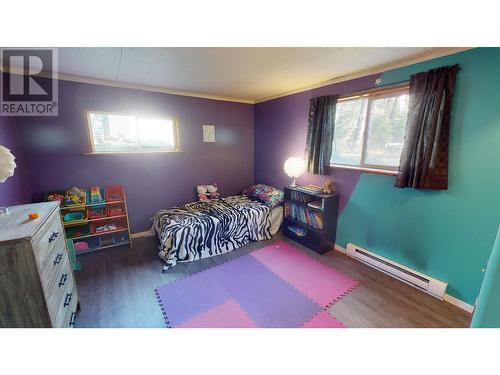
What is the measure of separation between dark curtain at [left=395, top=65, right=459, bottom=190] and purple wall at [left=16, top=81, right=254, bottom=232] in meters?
2.65

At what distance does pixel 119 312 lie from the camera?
1.69 meters

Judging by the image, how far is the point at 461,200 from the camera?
5.54 ft

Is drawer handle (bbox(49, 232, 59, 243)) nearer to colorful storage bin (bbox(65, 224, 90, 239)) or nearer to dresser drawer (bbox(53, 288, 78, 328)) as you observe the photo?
dresser drawer (bbox(53, 288, 78, 328))

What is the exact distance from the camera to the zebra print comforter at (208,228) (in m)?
2.41

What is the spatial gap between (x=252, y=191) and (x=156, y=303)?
2244 mm

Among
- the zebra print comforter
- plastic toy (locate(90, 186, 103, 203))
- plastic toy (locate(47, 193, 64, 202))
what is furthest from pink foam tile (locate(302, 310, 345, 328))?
plastic toy (locate(47, 193, 64, 202))

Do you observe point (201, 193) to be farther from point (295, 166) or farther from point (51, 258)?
point (51, 258)

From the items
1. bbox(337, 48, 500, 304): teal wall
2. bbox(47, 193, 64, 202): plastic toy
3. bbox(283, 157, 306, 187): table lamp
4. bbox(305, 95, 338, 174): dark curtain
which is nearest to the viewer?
bbox(337, 48, 500, 304): teal wall

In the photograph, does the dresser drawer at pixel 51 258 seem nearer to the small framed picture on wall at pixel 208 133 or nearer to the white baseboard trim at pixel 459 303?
the small framed picture on wall at pixel 208 133

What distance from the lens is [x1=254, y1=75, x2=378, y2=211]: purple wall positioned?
8.26 ft

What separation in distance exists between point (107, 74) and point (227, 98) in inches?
71.3

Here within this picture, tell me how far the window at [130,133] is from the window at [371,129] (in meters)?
2.55

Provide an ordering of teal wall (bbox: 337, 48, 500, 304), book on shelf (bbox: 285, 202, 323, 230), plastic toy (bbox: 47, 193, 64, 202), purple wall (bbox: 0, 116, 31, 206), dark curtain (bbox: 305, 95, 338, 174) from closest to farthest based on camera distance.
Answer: teal wall (bbox: 337, 48, 500, 304) → purple wall (bbox: 0, 116, 31, 206) → plastic toy (bbox: 47, 193, 64, 202) → dark curtain (bbox: 305, 95, 338, 174) → book on shelf (bbox: 285, 202, 323, 230)
